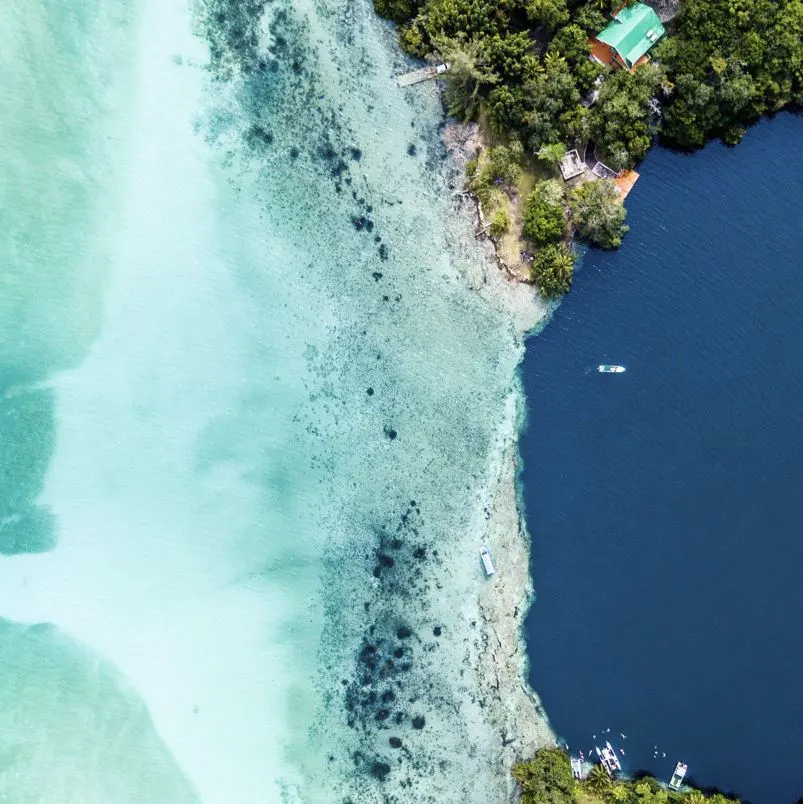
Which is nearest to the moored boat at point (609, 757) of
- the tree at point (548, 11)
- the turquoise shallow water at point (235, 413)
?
the turquoise shallow water at point (235, 413)

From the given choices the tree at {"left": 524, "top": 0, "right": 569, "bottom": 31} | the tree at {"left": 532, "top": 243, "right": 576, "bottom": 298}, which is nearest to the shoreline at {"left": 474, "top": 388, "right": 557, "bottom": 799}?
the tree at {"left": 532, "top": 243, "right": 576, "bottom": 298}

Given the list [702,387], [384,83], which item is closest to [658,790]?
[702,387]

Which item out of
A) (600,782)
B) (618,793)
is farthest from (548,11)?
(618,793)

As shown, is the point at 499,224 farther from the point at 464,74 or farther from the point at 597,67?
the point at 597,67

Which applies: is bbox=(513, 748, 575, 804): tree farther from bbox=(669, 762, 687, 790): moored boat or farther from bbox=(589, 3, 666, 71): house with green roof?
bbox=(589, 3, 666, 71): house with green roof

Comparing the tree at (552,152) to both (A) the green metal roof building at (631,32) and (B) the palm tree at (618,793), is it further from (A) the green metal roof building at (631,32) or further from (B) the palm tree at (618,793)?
(B) the palm tree at (618,793)

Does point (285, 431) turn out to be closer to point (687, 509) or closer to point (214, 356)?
point (214, 356)
